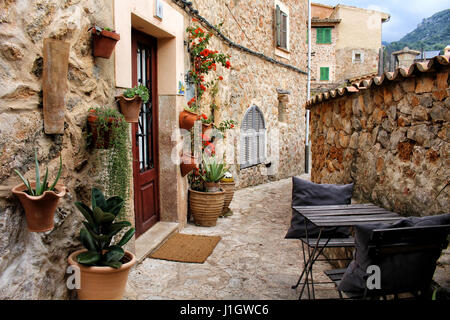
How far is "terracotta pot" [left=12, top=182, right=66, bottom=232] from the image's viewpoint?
200 cm

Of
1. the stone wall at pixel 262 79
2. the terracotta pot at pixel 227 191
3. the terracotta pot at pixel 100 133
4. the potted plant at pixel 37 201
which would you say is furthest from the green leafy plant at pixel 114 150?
the terracotta pot at pixel 227 191

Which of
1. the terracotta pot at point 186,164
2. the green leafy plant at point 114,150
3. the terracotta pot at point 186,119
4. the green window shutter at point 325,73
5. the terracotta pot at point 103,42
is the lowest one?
the terracotta pot at point 186,164

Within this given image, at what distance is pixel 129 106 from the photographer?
3.19 meters

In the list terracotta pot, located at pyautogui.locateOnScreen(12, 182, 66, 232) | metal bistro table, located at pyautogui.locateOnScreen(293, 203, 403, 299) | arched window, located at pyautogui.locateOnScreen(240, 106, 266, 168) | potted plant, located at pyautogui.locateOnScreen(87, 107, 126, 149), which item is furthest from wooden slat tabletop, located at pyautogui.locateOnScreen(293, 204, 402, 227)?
arched window, located at pyautogui.locateOnScreen(240, 106, 266, 168)

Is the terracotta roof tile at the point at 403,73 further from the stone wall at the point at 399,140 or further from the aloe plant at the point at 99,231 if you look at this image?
the aloe plant at the point at 99,231

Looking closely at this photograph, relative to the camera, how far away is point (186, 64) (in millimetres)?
5109

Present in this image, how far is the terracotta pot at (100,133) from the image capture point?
8.94 feet

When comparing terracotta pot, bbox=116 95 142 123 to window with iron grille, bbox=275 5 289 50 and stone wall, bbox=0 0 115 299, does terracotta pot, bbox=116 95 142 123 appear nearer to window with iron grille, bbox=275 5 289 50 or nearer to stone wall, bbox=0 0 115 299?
stone wall, bbox=0 0 115 299

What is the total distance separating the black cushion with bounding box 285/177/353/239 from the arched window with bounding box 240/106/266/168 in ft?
16.2

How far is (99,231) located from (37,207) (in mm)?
591

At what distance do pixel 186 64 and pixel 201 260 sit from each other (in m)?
2.68

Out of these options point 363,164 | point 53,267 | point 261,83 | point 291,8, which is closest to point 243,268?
point 363,164

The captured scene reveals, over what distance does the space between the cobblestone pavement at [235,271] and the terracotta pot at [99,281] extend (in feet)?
1.60

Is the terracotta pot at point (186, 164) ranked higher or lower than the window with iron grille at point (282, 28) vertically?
lower
